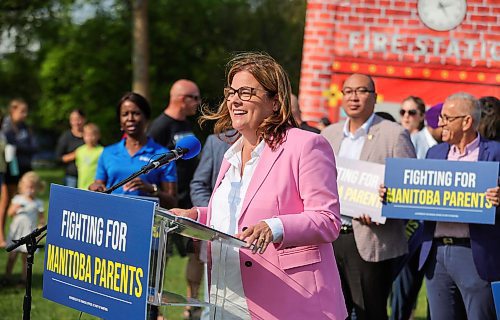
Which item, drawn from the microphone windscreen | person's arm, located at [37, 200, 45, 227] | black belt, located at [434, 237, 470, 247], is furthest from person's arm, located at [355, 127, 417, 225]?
person's arm, located at [37, 200, 45, 227]

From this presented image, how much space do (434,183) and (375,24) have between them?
619 centimetres

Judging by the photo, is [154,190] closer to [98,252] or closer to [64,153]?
[98,252]

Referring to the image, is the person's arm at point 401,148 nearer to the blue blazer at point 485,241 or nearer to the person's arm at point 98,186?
the blue blazer at point 485,241

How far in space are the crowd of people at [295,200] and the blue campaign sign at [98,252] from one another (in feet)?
0.76

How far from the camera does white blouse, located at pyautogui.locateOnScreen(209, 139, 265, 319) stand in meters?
4.46

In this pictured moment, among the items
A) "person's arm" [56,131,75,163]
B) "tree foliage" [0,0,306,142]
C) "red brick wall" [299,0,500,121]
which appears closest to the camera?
"red brick wall" [299,0,500,121]

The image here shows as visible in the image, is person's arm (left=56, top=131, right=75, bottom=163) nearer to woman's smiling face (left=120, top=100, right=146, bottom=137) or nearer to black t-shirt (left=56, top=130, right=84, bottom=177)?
black t-shirt (left=56, top=130, right=84, bottom=177)

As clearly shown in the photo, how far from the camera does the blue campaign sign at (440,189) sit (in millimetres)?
6875

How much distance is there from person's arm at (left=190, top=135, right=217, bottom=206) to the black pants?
122 centimetres

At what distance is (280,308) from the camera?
4516 mm

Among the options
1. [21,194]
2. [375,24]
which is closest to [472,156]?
[375,24]

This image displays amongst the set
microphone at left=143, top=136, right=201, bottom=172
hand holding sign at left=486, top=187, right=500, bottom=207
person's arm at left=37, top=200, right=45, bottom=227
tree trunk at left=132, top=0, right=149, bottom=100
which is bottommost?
person's arm at left=37, top=200, right=45, bottom=227

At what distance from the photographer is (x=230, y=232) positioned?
4648mm

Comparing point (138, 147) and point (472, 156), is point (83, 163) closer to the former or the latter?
point (138, 147)
